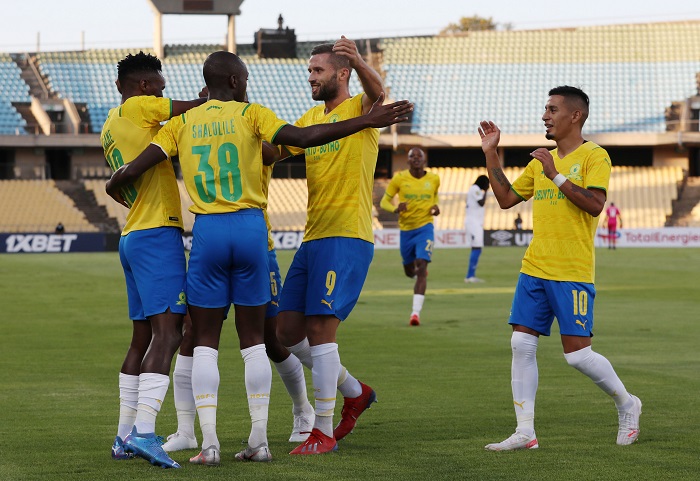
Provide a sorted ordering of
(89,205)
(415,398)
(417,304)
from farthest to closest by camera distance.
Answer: (89,205), (417,304), (415,398)

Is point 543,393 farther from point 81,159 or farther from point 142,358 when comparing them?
point 81,159

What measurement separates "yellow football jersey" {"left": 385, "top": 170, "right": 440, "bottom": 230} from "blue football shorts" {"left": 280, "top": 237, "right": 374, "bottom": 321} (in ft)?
28.8

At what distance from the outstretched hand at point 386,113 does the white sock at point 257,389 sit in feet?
4.57

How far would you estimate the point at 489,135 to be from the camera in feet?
23.3

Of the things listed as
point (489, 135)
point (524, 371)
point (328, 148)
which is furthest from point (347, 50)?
point (524, 371)

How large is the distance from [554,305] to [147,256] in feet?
7.94

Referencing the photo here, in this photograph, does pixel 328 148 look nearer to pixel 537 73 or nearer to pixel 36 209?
pixel 36 209

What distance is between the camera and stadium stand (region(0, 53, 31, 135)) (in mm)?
54875

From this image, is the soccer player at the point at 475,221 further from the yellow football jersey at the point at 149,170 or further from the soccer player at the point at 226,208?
the soccer player at the point at 226,208

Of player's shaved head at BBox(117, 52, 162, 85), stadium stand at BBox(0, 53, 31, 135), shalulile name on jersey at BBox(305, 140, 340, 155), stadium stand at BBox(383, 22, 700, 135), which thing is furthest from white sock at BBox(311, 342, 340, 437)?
stadium stand at BBox(0, 53, 31, 135)

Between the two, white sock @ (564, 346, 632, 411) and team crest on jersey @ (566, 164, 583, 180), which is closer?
white sock @ (564, 346, 632, 411)

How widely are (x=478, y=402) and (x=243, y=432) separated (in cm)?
207

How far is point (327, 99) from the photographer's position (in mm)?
6832

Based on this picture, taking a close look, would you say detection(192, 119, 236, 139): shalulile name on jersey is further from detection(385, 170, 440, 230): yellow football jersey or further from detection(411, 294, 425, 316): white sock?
detection(385, 170, 440, 230): yellow football jersey
